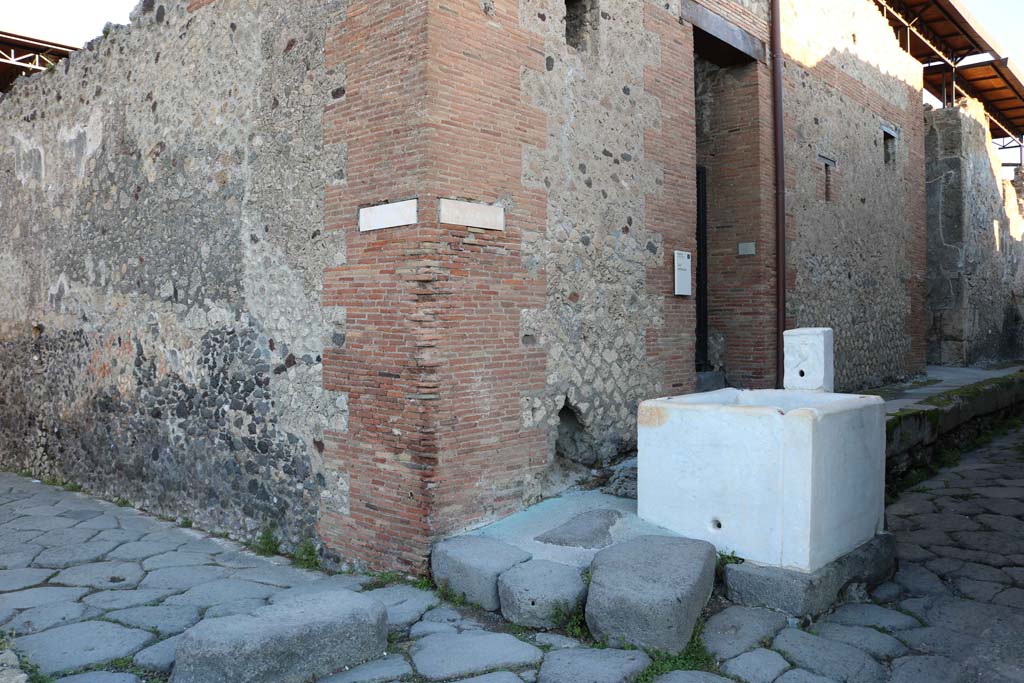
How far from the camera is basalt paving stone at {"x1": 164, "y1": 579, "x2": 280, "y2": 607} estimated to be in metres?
4.03

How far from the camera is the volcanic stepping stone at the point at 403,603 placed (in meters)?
3.62

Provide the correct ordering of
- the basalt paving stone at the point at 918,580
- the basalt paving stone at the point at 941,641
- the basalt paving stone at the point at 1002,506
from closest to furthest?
the basalt paving stone at the point at 941,641
the basalt paving stone at the point at 918,580
the basalt paving stone at the point at 1002,506

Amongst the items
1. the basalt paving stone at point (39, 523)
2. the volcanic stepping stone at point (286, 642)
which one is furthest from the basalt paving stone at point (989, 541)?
the basalt paving stone at point (39, 523)

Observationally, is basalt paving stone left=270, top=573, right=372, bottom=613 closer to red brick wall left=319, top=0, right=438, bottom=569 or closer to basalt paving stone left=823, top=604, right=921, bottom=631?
red brick wall left=319, top=0, right=438, bottom=569

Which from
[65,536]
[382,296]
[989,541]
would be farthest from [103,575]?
[989,541]

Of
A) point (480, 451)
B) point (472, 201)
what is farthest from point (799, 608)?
point (472, 201)

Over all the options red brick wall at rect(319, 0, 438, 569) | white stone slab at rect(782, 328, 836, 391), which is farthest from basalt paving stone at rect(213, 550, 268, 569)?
white stone slab at rect(782, 328, 836, 391)

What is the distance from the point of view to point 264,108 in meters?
5.09

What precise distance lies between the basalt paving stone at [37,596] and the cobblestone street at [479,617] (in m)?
0.01

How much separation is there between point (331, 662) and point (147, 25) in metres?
5.25

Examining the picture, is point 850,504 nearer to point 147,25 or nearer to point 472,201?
point 472,201

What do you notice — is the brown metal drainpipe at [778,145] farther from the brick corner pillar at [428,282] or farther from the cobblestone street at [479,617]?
the brick corner pillar at [428,282]

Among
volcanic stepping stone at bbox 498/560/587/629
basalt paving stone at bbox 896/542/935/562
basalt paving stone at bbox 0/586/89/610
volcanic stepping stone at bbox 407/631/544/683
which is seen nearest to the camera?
volcanic stepping stone at bbox 407/631/544/683

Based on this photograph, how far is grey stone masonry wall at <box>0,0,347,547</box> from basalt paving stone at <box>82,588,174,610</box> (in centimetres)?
90
